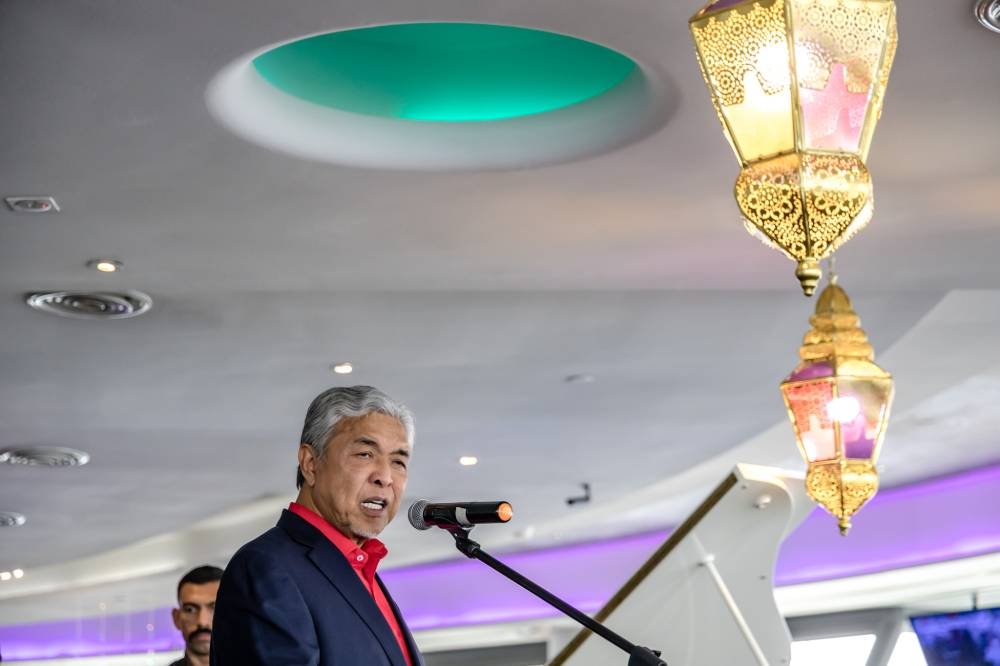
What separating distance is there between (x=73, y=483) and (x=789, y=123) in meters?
9.27

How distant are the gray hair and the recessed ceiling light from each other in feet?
11.8

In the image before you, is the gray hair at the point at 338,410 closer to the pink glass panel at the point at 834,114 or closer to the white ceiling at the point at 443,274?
the pink glass panel at the point at 834,114

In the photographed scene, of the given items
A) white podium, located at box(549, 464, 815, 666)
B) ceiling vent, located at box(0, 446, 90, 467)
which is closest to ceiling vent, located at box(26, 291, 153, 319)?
white podium, located at box(549, 464, 815, 666)

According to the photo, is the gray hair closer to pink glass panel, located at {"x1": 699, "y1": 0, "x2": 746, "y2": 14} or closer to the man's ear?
the man's ear

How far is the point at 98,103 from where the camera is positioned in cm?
445

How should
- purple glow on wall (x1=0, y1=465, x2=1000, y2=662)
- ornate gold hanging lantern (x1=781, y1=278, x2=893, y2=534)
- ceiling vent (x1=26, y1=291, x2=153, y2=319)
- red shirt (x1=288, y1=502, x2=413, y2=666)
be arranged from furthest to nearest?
purple glow on wall (x1=0, y1=465, x2=1000, y2=662)
ceiling vent (x1=26, y1=291, x2=153, y2=319)
ornate gold hanging lantern (x1=781, y1=278, x2=893, y2=534)
red shirt (x1=288, y1=502, x2=413, y2=666)

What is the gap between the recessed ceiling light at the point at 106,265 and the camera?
238 inches

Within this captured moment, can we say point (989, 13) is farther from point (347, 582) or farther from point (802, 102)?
point (347, 582)

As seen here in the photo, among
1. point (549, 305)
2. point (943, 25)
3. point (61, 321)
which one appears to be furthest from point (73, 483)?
point (943, 25)

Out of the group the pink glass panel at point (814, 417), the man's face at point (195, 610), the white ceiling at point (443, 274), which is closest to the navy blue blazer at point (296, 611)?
the white ceiling at point (443, 274)

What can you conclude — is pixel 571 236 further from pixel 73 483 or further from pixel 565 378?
pixel 73 483

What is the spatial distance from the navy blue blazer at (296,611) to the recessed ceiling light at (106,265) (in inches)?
148

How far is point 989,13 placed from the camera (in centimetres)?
390

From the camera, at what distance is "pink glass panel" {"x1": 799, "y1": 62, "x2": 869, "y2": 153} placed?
2.79m
